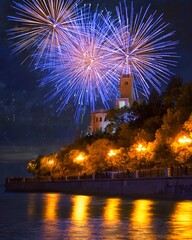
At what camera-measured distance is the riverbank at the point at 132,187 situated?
131 ft

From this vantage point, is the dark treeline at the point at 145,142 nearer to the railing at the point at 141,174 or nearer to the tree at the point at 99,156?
the tree at the point at 99,156

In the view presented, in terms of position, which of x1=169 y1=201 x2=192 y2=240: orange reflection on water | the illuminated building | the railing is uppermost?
the illuminated building

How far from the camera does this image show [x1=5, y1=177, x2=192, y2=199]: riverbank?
4006 centimetres

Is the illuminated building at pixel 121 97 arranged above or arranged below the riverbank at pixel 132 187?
above

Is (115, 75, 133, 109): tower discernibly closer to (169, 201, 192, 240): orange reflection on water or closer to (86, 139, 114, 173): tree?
(86, 139, 114, 173): tree

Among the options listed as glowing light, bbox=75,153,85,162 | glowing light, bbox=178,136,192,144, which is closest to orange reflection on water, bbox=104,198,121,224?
glowing light, bbox=178,136,192,144

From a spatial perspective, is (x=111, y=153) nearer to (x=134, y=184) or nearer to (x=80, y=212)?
(x=134, y=184)

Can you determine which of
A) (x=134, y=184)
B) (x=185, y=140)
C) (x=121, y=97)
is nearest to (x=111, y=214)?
(x=185, y=140)

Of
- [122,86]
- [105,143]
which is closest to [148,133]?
[105,143]

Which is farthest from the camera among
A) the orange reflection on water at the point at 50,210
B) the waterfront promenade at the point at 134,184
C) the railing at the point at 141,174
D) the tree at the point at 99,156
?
the tree at the point at 99,156

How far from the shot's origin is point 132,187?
166 ft

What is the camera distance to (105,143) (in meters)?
69.0

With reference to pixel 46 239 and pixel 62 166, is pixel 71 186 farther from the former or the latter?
pixel 46 239

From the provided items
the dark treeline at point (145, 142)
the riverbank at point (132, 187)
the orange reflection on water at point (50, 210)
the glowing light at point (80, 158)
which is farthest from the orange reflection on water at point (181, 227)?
the glowing light at point (80, 158)
